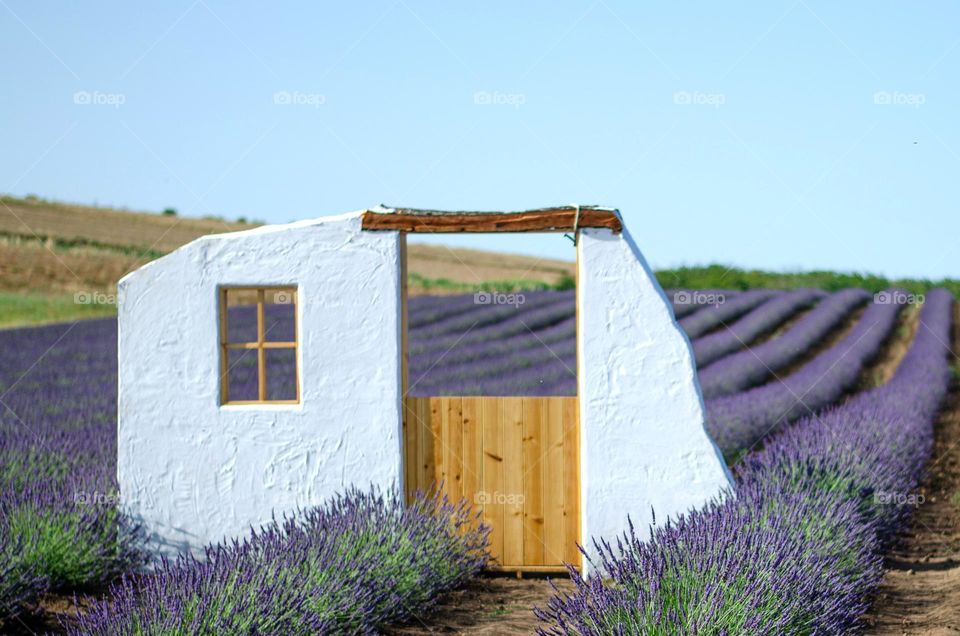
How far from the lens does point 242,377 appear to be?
1202 cm

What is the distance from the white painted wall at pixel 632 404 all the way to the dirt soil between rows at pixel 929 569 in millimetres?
1141

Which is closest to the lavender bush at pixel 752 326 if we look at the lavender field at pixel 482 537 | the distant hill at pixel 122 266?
the lavender field at pixel 482 537

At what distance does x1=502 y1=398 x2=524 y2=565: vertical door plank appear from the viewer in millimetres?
6199

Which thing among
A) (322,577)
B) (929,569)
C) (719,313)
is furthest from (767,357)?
(322,577)

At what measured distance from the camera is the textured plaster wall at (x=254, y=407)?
612cm

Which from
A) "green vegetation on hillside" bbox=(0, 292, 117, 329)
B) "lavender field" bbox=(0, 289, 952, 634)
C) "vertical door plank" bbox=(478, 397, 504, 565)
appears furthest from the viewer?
"green vegetation on hillside" bbox=(0, 292, 117, 329)

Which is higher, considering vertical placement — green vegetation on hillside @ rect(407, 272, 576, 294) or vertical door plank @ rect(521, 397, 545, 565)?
green vegetation on hillside @ rect(407, 272, 576, 294)

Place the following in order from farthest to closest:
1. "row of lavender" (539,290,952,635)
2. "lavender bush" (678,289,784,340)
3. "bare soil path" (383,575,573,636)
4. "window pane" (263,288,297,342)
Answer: "lavender bush" (678,289,784,340), "window pane" (263,288,297,342), "bare soil path" (383,575,573,636), "row of lavender" (539,290,952,635)

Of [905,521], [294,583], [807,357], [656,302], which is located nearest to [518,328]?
[807,357]

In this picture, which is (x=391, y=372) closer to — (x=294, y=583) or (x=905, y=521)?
(x=294, y=583)

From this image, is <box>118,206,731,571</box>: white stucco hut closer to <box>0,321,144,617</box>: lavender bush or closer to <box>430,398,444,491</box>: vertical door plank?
<box>430,398,444,491</box>: vertical door plank

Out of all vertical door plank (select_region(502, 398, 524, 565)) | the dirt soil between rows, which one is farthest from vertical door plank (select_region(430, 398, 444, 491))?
the dirt soil between rows

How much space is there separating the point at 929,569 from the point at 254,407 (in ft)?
14.6

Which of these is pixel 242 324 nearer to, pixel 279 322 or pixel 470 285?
pixel 279 322
